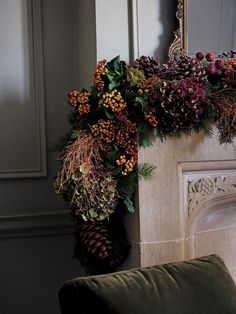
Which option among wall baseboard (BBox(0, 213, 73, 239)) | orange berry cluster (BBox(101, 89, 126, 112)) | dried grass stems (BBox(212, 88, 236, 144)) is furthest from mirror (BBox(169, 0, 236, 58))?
wall baseboard (BBox(0, 213, 73, 239))

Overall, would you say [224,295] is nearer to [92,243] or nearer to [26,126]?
[92,243]

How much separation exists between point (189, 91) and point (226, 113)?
0.68ft

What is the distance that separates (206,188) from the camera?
168cm

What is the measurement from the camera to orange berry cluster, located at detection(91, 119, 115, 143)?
4.94ft

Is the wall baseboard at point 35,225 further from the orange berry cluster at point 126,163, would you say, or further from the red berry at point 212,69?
the red berry at point 212,69

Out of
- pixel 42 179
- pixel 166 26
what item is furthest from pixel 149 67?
pixel 42 179

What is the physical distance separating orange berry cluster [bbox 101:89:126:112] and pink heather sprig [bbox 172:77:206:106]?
0.20 metres

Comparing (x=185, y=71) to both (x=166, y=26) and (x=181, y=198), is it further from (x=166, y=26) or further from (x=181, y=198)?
(x=181, y=198)

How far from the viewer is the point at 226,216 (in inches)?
70.7

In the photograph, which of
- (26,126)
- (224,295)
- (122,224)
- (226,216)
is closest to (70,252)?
(122,224)

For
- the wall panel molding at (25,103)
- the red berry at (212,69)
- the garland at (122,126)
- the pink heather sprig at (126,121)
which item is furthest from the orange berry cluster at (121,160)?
the wall panel molding at (25,103)

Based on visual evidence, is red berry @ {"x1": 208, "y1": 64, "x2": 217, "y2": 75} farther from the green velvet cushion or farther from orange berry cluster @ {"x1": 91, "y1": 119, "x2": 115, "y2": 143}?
the green velvet cushion

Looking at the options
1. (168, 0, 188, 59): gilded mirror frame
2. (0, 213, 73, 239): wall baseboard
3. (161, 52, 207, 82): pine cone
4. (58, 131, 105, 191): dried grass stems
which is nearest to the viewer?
(58, 131, 105, 191): dried grass stems

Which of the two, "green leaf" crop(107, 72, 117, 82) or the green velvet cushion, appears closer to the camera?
the green velvet cushion
